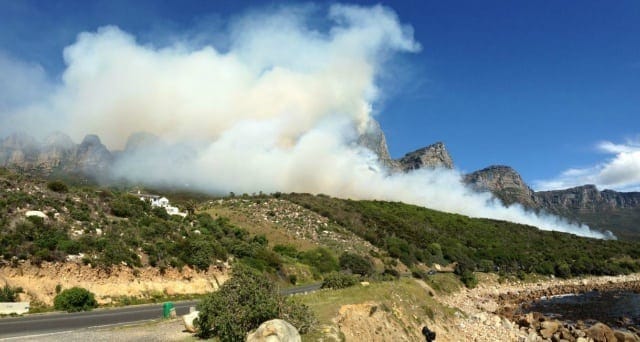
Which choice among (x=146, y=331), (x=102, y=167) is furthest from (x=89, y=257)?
(x=102, y=167)

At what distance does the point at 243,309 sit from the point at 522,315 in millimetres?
36768

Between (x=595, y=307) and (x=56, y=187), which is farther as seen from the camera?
(x=595, y=307)

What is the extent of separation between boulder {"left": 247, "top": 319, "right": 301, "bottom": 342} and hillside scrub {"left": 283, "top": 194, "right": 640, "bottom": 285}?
62781 mm

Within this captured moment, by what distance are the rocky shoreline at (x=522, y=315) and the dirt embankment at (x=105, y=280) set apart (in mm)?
23989

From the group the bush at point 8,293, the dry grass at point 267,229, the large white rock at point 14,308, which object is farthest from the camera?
the dry grass at point 267,229

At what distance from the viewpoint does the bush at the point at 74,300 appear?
2855 cm

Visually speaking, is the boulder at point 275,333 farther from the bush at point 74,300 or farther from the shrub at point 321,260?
the shrub at point 321,260

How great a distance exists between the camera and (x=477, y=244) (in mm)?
115688

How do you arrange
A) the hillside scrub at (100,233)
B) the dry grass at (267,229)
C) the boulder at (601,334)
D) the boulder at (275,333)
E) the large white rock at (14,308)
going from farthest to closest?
the dry grass at (267,229), the hillside scrub at (100,233), the boulder at (601,334), the large white rock at (14,308), the boulder at (275,333)

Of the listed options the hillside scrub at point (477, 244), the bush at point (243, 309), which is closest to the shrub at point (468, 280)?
the hillside scrub at point (477, 244)

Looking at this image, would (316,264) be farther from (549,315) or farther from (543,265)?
(543,265)

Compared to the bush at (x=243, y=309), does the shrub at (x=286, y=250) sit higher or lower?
higher

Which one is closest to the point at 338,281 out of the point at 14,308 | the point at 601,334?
the point at 601,334

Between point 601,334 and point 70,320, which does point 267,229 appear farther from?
point 70,320
